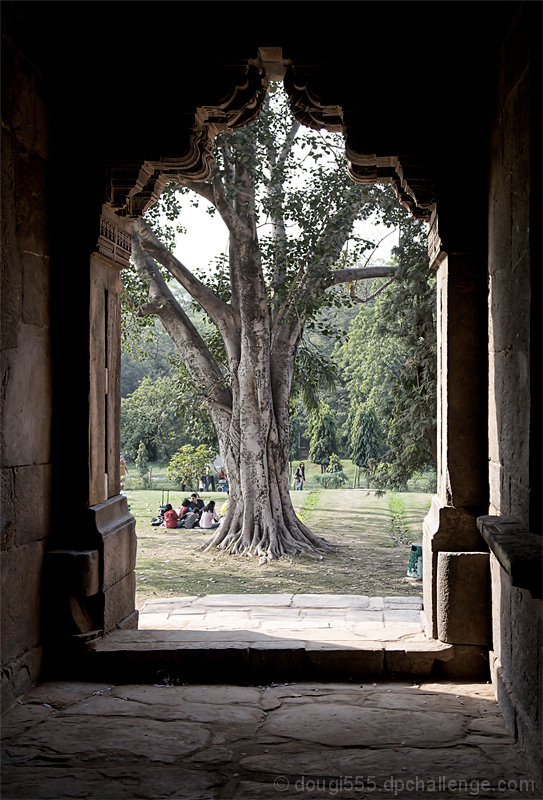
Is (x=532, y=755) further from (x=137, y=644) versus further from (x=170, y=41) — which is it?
(x=170, y=41)

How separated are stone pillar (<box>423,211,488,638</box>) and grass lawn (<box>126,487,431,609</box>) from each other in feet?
14.0

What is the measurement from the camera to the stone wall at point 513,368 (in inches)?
115

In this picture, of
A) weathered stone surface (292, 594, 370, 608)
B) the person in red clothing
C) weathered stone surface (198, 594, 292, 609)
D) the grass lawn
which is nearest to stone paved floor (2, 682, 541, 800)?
weathered stone surface (292, 594, 370, 608)

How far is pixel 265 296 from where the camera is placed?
11.5 meters

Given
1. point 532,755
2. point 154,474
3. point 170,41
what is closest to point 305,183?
point 170,41

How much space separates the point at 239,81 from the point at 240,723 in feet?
10.7

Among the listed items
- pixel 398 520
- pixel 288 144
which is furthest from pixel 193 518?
pixel 288 144

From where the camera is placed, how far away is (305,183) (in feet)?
38.3

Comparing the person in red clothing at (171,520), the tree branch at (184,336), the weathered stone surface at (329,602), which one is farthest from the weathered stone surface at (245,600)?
the person in red clothing at (171,520)

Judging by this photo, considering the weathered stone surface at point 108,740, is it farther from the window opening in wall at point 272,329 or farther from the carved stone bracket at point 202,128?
the window opening in wall at point 272,329

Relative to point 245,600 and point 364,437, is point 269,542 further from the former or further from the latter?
point 364,437

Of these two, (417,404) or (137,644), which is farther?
(417,404)

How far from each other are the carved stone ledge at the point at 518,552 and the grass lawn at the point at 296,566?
5147 millimetres

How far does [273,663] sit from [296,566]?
6.93 meters
